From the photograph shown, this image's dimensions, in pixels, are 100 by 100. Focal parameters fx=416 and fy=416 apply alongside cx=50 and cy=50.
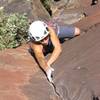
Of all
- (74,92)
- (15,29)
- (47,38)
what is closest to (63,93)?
(74,92)

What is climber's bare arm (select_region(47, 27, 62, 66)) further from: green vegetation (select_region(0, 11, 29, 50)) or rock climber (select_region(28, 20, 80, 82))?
green vegetation (select_region(0, 11, 29, 50))

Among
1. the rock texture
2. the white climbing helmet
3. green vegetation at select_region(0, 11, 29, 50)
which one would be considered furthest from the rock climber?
green vegetation at select_region(0, 11, 29, 50)

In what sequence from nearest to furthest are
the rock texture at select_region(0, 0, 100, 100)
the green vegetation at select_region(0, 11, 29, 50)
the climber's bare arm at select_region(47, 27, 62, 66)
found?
the rock texture at select_region(0, 0, 100, 100), the climber's bare arm at select_region(47, 27, 62, 66), the green vegetation at select_region(0, 11, 29, 50)

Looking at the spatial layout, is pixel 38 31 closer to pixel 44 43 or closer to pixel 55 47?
pixel 44 43

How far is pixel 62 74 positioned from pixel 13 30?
4.37 metres

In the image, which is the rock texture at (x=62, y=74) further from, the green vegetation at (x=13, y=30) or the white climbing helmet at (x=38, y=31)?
the green vegetation at (x=13, y=30)

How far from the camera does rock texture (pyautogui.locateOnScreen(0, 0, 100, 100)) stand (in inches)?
224

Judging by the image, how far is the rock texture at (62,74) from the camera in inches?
224

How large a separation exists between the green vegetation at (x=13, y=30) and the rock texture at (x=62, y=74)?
264 cm

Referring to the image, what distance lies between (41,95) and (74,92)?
0.47 m

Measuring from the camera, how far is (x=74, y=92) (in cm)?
580

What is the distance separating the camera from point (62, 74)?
20.7 ft

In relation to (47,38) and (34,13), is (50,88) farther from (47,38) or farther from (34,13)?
(34,13)

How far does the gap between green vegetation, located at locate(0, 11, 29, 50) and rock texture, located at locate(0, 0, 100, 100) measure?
2.64 metres
